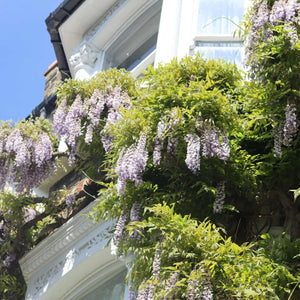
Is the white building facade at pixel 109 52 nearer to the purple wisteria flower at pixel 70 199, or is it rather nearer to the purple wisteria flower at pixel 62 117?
the purple wisteria flower at pixel 70 199

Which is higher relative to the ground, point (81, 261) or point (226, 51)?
point (226, 51)

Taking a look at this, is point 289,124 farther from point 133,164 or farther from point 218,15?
point 218,15

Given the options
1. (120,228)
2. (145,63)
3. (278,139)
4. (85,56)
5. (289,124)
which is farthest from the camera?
(85,56)

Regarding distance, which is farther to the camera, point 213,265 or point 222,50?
point 222,50

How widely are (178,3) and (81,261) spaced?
4095 mm

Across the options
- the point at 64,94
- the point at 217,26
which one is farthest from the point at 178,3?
the point at 64,94

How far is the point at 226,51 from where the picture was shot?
26.2 feet

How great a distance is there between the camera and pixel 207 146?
5297 millimetres

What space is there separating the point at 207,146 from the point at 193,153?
6.5 inches

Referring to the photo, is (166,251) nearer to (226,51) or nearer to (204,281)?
(204,281)

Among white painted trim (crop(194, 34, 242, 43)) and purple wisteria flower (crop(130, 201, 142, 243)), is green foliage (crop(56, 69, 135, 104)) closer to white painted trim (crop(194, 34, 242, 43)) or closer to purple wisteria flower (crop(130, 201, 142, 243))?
white painted trim (crop(194, 34, 242, 43))

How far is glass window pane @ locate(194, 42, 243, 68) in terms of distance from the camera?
7902mm

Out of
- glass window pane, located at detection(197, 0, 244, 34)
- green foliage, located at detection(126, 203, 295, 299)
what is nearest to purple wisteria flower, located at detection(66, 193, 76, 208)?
glass window pane, located at detection(197, 0, 244, 34)

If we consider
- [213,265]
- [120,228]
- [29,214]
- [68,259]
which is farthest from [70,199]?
[213,265]
